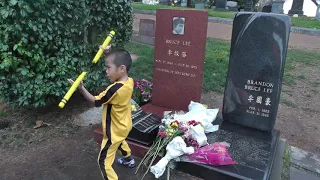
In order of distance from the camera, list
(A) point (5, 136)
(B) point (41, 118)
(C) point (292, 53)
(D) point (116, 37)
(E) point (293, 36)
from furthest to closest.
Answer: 1. (E) point (293, 36)
2. (C) point (292, 53)
3. (D) point (116, 37)
4. (B) point (41, 118)
5. (A) point (5, 136)

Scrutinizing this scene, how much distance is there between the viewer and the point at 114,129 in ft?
8.13

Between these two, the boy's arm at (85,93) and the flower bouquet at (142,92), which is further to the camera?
the flower bouquet at (142,92)

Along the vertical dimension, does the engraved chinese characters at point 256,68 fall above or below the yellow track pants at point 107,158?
above

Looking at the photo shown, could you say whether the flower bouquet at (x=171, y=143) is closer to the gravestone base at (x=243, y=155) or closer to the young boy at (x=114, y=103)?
the gravestone base at (x=243, y=155)

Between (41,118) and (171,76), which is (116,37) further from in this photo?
(41,118)

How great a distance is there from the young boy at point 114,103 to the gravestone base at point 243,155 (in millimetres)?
781

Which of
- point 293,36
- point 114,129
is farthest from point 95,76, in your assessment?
point 293,36

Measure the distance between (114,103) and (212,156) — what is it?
111 cm

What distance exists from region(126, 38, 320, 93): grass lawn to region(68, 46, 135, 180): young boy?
331 centimetres

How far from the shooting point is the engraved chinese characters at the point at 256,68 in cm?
329

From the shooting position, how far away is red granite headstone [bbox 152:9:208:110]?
3.78 meters

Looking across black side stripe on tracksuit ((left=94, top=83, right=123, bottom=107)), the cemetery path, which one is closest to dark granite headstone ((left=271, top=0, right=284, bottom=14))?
the cemetery path

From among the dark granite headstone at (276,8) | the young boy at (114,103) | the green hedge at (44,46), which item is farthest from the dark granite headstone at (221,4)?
the young boy at (114,103)

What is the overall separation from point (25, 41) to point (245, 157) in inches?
105
